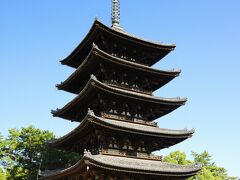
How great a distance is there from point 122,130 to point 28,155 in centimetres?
3290

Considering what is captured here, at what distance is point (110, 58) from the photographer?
26.6 m

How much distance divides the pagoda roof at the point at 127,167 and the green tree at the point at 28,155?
841 inches

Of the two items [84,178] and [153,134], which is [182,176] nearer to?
[153,134]

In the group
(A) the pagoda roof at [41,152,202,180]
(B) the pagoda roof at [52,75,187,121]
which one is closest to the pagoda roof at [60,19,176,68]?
(B) the pagoda roof at [52,75,187,121]

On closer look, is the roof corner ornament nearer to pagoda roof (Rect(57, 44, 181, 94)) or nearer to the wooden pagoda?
the wooden pagoda

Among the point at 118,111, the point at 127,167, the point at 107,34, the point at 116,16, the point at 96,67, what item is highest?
the point at 116,16

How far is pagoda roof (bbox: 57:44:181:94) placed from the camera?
86.8 ft

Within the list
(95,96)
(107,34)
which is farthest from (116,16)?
(95,96)

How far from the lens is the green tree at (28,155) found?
47938mm

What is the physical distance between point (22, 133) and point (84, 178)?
113 ft

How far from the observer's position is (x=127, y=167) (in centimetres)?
2173

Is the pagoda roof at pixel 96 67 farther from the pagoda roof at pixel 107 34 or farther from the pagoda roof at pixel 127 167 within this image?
the pagoda roof at pixel 127 167

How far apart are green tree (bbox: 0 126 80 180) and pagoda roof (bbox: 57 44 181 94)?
18928 mm

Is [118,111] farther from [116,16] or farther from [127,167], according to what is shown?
[116,16]
